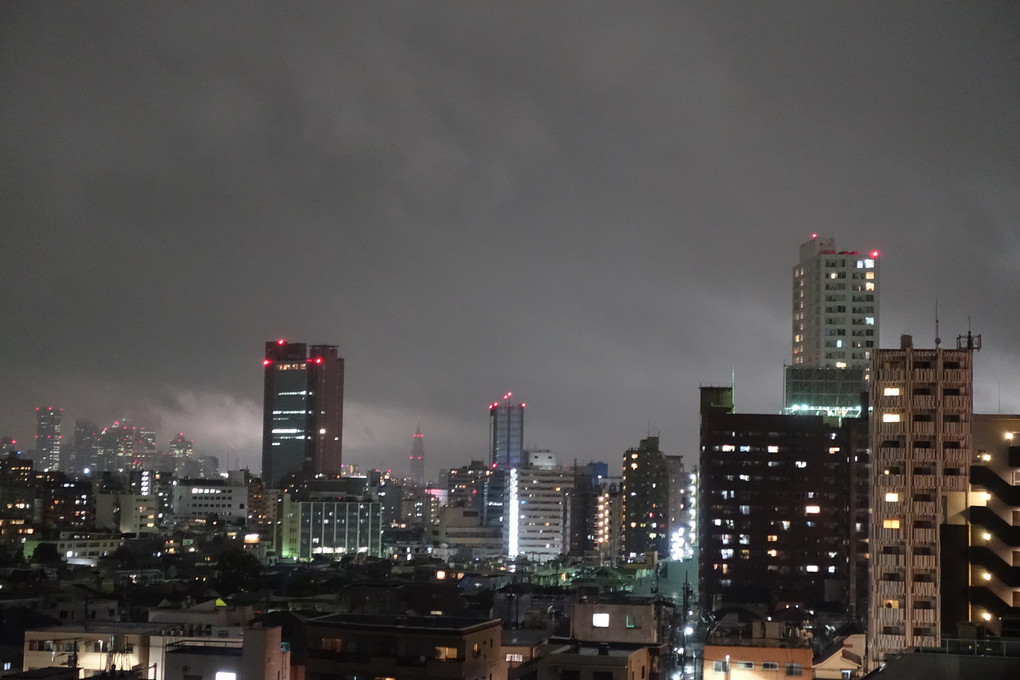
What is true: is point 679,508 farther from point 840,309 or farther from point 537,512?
point 840,309

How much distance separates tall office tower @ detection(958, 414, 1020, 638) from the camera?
23.2 m

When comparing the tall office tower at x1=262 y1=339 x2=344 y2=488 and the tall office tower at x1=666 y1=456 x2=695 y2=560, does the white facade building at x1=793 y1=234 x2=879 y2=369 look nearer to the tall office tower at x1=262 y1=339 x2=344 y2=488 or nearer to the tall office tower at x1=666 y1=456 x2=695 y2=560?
the tall office tower at x1=666 y1=456 x2=695 y2=560

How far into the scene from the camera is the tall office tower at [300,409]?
149 metres

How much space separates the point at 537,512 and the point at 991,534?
83.9 metres

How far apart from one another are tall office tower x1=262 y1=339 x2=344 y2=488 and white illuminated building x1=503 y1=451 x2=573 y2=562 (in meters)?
44.4

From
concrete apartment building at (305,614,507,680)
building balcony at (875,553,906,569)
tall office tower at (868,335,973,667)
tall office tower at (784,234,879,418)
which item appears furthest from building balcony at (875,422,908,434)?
tall office tower at (784,234,879,418)

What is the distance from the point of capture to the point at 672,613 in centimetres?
3388

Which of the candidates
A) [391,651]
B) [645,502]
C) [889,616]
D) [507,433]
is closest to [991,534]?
[889,616]

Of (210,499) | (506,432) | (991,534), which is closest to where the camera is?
(991,534)

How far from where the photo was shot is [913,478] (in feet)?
84.4

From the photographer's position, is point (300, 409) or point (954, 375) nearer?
point (954, 375)

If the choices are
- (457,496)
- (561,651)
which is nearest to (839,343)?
(561,651)

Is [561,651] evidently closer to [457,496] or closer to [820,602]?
[820,602]

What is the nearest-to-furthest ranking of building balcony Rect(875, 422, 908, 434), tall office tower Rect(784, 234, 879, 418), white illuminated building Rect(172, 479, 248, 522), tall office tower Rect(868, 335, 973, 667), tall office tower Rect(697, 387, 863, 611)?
tall office tower Rect(868, 335, 973, 667) → building balcony Rect(875, 422, 908, 434) → tall office tower Rect(697, 387, 863, 611) → tall office tower Rect(784, 234, 879, 418) → white illuminated building Rect(172, 479, 248, 522)
